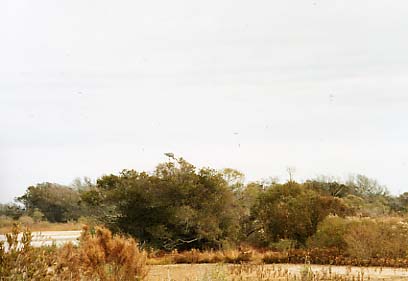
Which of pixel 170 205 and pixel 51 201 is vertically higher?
pixel 51 201

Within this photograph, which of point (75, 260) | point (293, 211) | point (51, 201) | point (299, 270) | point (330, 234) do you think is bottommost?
point (299, 270)

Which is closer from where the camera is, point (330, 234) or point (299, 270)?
point (299, 270)

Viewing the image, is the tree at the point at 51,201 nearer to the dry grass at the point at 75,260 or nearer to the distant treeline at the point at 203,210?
the distant treeline at the point at 203,210

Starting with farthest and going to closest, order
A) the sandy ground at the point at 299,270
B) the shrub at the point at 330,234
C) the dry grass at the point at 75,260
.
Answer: the shrub at the point at 330,234
the sandy ground at the point at 299,270
the dry grass at the point at 75,260

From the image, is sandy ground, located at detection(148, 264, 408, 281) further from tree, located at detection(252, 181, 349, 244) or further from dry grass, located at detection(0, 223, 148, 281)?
Result: tree, located at detection(252, 181, 349, 244)

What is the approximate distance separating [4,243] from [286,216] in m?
19.8

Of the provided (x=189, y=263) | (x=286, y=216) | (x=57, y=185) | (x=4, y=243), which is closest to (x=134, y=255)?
(x=4, y=243)

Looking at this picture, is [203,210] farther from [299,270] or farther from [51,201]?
[51,201]

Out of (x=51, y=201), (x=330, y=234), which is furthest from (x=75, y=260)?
(x=51, y=201)

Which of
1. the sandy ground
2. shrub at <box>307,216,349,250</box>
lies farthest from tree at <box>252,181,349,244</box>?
the sandy ground

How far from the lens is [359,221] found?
23281 mm

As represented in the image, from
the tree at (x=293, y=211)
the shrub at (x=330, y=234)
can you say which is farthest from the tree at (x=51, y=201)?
the shrub at (x=330, y=234)

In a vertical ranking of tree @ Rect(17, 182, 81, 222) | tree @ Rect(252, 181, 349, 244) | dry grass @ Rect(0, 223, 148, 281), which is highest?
tree @ Rect(17, 182, 81, 222)

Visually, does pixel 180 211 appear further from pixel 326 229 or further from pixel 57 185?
pixel 57 185
